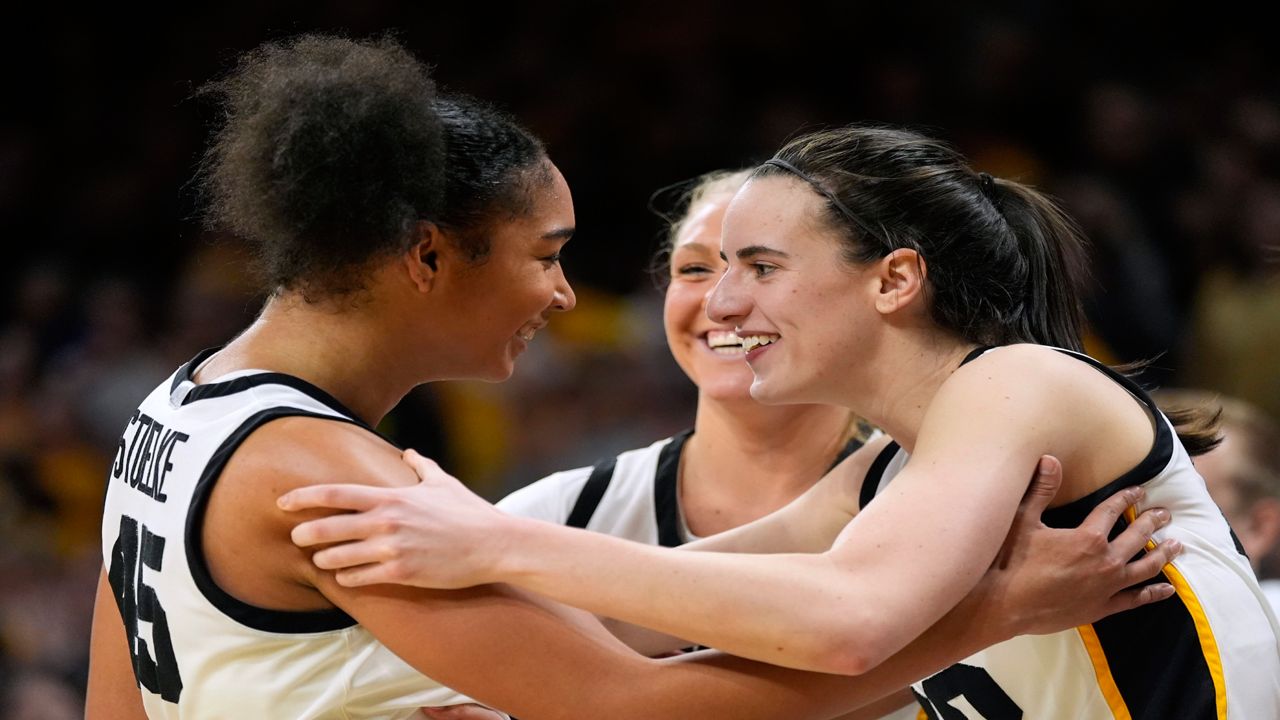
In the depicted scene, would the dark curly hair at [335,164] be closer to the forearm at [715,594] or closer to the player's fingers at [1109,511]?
the forearm at [715,594]

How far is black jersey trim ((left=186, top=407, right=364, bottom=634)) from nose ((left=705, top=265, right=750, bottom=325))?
2.58ft

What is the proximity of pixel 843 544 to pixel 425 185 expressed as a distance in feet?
2.67

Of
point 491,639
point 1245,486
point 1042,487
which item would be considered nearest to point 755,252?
point 1042,487

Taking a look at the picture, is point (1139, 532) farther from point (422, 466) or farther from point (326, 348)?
point (326, 348)

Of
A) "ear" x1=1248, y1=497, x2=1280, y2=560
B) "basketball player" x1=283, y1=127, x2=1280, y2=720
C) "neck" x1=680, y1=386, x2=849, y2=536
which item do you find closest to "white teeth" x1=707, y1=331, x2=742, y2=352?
"neck" x1=680, y1=386, x2=849, y2=536

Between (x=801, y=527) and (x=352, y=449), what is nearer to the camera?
(x=352, y=449)

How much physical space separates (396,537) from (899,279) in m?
0.98

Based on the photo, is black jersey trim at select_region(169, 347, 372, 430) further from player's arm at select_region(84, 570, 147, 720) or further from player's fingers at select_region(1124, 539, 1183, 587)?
player's fingers at select_region(1124, 539, 1183, 587)

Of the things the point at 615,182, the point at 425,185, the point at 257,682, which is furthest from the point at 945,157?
the point at 615,182

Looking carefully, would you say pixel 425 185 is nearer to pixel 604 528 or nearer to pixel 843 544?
pixel 843 544

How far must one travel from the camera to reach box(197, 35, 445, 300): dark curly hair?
205 centimetres

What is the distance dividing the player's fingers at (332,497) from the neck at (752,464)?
1.23 m

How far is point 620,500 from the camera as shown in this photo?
9.97 ft

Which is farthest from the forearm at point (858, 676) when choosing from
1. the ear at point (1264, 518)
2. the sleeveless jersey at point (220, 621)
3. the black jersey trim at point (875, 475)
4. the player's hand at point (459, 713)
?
the ear at point (1264, 518)
